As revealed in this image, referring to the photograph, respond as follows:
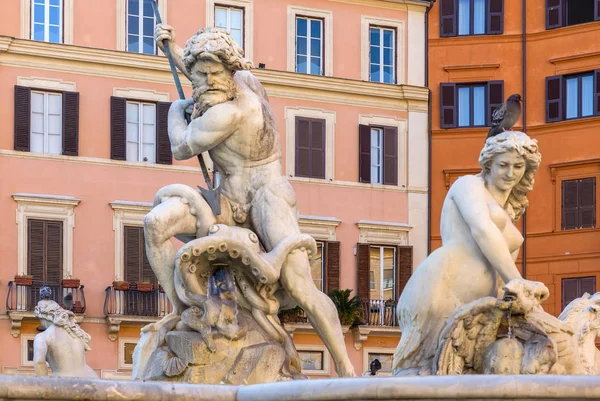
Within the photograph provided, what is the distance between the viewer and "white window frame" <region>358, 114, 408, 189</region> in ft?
164

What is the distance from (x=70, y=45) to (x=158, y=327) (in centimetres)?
3420

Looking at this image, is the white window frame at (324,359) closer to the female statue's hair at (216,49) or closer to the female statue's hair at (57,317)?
the female statue's hair at (57,317)

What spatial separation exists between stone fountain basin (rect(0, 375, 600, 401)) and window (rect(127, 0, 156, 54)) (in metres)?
37.6

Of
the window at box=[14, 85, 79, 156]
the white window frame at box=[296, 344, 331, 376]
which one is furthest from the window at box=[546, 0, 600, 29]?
the window at box=[14, 85, 79, 156]

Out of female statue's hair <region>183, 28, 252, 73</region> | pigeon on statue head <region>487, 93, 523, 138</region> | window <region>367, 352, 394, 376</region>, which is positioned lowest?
window <region>367, 352, 394, 376</region>

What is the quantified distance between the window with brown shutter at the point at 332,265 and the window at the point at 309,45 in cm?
447

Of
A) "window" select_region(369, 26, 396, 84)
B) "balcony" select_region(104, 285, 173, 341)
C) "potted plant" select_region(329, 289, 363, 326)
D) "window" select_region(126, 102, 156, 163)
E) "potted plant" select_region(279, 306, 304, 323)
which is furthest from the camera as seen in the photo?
"window" select_region(369, 26, 396, 84)

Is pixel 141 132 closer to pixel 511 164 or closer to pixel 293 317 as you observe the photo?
pixel 293 317

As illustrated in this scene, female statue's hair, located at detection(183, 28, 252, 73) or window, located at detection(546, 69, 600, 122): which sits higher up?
window, located at detection(546, 69, 600, 122)

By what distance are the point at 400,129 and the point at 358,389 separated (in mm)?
41289

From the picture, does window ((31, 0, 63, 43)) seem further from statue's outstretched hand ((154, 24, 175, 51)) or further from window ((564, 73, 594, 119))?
statue's outstretched hand ((154, 24, 175, 51))

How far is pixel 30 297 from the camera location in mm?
44312

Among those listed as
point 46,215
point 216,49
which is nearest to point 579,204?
point 46,215

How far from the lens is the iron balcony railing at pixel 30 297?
4406cm
